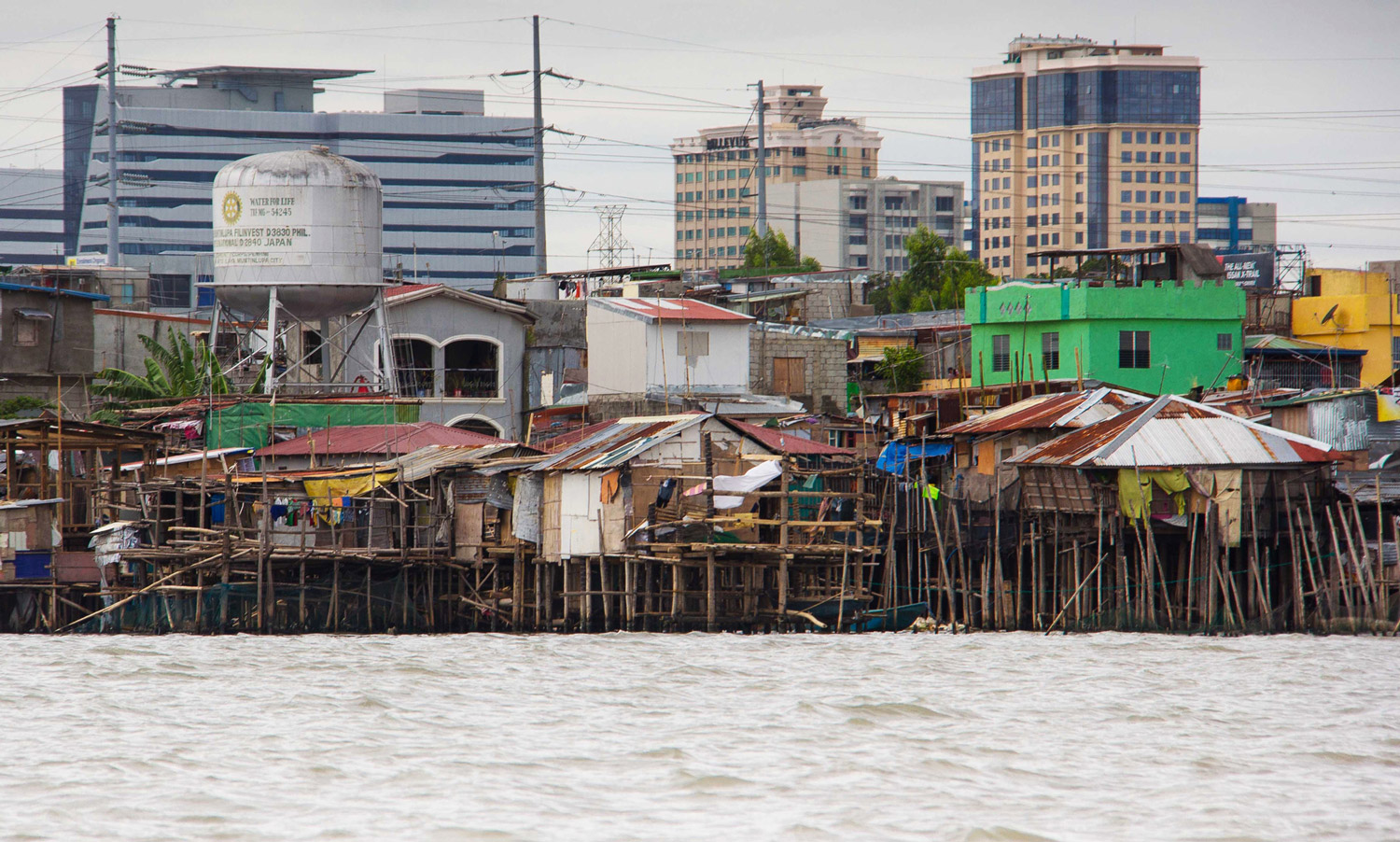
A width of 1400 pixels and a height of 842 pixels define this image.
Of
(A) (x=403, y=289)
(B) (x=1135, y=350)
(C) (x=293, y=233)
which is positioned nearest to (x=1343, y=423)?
(B) (x=1135, y=350)

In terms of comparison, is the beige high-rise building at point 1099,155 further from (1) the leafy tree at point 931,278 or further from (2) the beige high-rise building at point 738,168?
(1) the leafy tree at point 931,278

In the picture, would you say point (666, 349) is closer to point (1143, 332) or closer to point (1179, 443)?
point (1143, 332)

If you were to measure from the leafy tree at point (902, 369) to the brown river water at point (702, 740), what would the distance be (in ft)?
71.5

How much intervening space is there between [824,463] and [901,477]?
2343 millimetres

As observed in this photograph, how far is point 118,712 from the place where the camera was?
23188 millimetres

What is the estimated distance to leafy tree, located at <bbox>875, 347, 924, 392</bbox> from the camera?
52156mm

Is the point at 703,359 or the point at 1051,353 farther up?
the point at 1051,353

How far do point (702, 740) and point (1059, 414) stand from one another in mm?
19293

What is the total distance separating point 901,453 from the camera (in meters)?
41.4

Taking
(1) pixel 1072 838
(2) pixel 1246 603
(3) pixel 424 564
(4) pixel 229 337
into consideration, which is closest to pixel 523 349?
(4) pixel 229 337

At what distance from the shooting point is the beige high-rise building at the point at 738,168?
154 meters

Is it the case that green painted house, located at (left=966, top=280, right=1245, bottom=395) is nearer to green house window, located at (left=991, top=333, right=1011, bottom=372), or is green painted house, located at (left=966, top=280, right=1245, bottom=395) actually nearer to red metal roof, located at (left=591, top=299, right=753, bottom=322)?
green house window, located at (left=991, top=333, right=1011, bottom=372)

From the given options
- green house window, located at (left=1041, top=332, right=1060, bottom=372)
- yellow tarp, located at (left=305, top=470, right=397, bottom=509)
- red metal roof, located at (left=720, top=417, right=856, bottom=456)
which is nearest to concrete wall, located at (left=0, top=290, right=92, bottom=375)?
yellow tarp, located at (left=305, top=470, right=397, bottom=509)

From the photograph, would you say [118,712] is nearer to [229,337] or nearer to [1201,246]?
[229,337]
